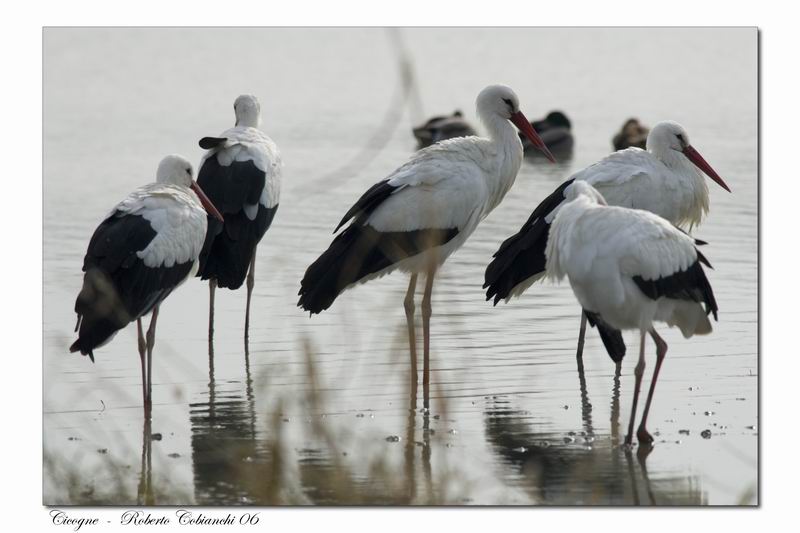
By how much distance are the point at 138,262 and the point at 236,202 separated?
2.17m

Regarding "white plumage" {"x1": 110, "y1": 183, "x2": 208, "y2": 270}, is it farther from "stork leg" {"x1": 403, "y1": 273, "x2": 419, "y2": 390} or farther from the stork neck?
the stork neck

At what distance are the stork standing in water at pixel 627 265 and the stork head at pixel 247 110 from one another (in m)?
4.60

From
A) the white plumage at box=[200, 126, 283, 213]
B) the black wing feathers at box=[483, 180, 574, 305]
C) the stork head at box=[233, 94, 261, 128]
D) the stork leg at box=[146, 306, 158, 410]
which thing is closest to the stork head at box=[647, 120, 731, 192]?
the black wing feathers at box=[483, 180, 574, 305]

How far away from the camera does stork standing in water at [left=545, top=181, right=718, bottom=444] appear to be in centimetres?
792

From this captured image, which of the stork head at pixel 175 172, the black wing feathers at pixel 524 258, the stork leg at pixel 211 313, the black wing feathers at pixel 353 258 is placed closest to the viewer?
the black wing feathers at pixel 353 258

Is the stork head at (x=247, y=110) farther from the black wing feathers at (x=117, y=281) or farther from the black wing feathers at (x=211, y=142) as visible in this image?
the black wing feathers at (x=117, y=281)

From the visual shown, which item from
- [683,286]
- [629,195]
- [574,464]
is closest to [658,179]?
[629,195]

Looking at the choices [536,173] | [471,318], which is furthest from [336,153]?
[471,318]

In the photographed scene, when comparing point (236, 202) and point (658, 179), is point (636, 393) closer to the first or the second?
point (658, 179)

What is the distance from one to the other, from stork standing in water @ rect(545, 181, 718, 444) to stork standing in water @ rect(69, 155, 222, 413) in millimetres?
2310

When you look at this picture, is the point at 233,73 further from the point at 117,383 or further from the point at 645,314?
the point at 645,314

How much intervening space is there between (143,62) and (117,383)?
60.7 feet

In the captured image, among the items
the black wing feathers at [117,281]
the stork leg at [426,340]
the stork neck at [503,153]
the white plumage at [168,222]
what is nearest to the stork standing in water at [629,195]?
the stork neck at [503,153]

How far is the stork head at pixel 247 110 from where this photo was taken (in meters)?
12.2
